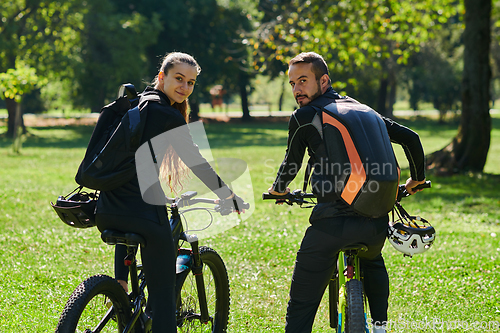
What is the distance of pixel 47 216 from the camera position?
9.06m

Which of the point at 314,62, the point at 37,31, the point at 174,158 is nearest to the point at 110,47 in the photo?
the point at 37,31

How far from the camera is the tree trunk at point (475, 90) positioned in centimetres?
1440

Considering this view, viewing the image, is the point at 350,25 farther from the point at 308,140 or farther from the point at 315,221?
the point at 315,221

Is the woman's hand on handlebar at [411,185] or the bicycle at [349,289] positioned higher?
the woman's hand on handlebar at [411,185]

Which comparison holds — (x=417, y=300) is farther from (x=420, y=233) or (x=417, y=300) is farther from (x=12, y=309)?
(x=12, y=309)

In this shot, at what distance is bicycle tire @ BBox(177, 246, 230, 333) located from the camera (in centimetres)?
358

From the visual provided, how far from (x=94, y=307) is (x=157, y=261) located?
16.7 inches

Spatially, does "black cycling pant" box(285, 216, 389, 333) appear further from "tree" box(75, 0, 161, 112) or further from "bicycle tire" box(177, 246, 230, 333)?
"tree" box(75, 0, 161, 112)

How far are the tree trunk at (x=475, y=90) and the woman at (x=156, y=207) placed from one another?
43.1ft

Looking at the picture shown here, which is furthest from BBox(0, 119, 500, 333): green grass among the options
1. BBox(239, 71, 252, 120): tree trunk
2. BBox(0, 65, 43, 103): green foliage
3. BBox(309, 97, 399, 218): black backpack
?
BBox(239, 71, 252, 120): tree trunk

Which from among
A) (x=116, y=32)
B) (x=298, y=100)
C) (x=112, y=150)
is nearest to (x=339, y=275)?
(x=298, y=100)

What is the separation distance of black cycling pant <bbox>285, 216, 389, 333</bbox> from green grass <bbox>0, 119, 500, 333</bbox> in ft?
5.16

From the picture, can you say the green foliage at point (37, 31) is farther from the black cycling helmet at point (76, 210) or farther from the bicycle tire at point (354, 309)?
the bicycle tire at point (354, 309)

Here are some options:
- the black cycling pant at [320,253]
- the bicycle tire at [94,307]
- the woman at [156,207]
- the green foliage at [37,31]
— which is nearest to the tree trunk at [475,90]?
the black cycling pant at [320,253]
